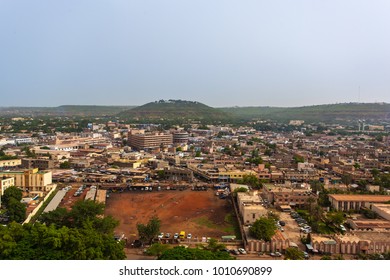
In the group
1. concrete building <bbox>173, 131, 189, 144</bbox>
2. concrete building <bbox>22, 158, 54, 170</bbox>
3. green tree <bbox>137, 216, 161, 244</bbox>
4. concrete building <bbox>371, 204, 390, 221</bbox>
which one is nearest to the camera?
green tree <bbox>137, 216, 161, 244</bbox>

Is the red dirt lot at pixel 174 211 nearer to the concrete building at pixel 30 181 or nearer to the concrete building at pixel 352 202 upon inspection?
the concrete building at pixel 30 181

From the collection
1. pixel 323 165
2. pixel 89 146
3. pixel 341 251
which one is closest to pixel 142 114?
pixel 89 146

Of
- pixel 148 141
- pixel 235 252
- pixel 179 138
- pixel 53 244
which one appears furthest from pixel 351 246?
pixel 179 138

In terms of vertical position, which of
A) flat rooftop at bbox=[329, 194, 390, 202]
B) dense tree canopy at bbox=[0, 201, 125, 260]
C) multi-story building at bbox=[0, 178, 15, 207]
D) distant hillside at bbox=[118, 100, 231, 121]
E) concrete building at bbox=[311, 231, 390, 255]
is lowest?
concrete building at bbox=[311, 231, 390, 255]

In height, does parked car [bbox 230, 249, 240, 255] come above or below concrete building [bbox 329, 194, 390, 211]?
below

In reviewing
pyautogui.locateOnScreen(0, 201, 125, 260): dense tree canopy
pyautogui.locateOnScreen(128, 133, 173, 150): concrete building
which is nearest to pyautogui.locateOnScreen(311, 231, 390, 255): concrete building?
pyautogui.locateOnScreen(0, 201, 125, 260): dense tree canopy

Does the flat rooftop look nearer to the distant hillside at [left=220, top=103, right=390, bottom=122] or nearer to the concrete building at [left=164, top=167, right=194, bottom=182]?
the concrete building at [left=164, top=167, right=194, bottom=182]

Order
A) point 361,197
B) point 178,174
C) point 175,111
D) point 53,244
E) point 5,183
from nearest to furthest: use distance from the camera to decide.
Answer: point 53,244 < point 361,197 < point 5,183 < point 178,174 < point 175,111

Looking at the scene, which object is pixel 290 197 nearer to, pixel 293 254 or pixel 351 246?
pixel 351 246
